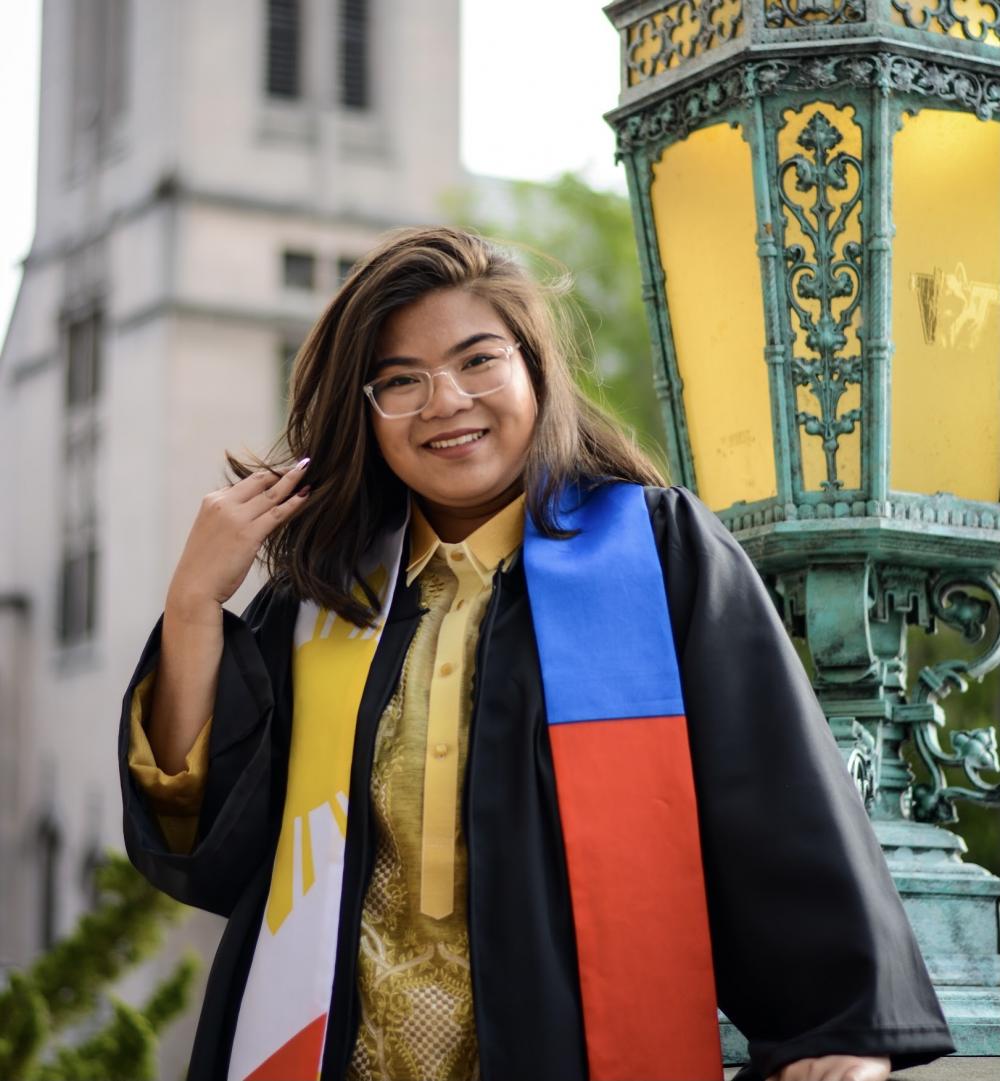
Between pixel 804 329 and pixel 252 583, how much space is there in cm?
2631

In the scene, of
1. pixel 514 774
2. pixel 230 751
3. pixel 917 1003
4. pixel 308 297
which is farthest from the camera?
pixel 308 297

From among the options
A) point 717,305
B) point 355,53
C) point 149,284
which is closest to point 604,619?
point 717,305

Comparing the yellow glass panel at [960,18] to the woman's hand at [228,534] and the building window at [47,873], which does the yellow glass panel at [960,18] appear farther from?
the building window at [47,873]

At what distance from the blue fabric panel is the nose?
198 millimetres

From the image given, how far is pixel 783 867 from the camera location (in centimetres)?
247

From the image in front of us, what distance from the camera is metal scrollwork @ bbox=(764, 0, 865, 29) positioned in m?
3.20

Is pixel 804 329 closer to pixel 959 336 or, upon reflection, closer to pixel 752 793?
pixel 959 336

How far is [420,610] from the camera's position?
2904 mm

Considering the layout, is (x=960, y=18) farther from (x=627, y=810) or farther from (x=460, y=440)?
(x=627, y=810)

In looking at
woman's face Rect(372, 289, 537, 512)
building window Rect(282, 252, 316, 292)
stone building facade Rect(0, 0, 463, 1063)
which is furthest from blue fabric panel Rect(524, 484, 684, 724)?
building window Rect(282, 252, 316, 292)

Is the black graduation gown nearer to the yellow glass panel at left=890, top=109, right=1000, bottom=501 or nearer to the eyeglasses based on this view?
the eyeglasses

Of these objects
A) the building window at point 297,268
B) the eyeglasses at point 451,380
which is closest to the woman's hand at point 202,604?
the eyeglasses at point 451,380

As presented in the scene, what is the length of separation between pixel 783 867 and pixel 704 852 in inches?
5.1

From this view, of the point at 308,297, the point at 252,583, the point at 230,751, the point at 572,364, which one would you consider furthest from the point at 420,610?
the point at 308,297
